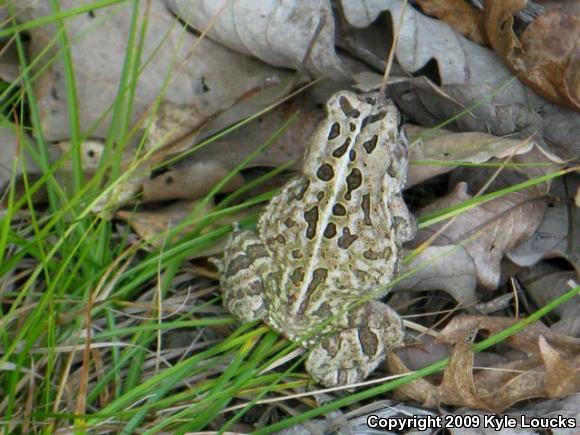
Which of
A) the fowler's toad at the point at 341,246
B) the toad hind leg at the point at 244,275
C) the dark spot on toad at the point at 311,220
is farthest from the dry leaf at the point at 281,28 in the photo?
the toad hind leg at the point at 244,275

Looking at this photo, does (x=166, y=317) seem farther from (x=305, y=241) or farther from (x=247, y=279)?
(x=305, y=241)

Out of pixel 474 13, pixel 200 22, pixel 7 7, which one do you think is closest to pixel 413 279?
pixel 474 13

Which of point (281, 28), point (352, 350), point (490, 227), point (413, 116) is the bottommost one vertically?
point (352, 350)

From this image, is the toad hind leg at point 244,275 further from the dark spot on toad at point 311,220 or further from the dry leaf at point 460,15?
the dry leaf at point 460,15

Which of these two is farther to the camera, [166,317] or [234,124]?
[234,124]

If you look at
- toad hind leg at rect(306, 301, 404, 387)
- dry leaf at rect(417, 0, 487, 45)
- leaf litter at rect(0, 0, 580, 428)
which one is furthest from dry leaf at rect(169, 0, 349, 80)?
toad hind leg at rect(306, 301, 404, 387)

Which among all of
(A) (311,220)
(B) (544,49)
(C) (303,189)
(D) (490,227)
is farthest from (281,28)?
(D) (490,227)

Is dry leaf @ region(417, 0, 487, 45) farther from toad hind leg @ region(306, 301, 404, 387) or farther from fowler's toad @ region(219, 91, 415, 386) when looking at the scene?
toad hind leg @ region(306, 301, 404, 387)

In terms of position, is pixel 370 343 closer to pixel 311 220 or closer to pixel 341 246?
pixel 341 246
